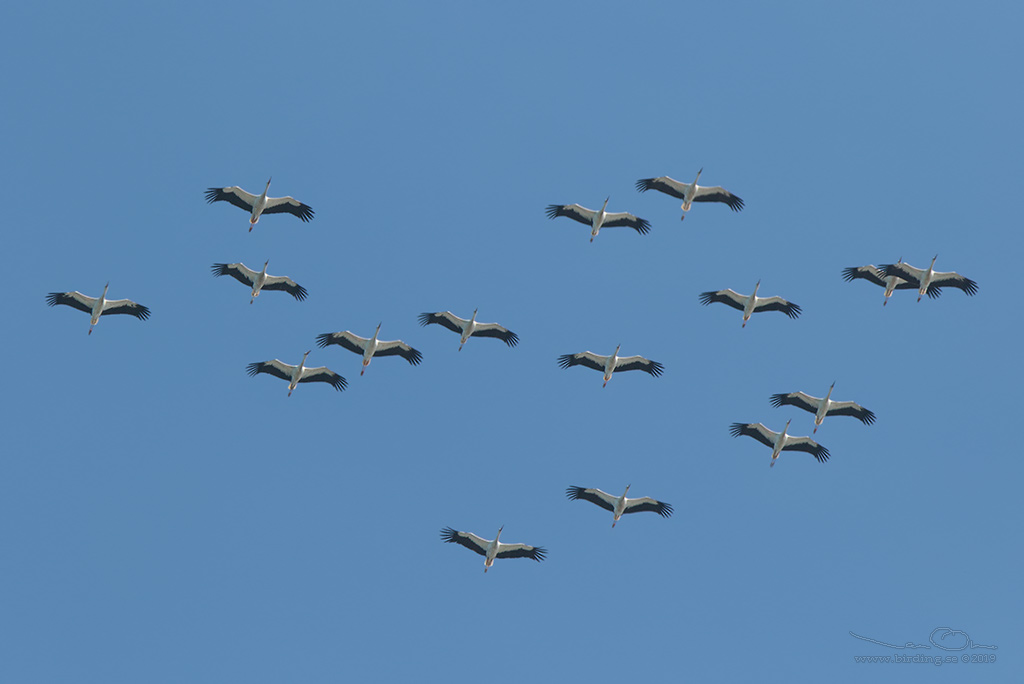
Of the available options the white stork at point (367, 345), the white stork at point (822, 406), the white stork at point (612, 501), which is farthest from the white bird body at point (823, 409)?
the white stork at point (367, 345)

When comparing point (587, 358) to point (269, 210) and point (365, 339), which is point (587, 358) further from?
point (269, 210)

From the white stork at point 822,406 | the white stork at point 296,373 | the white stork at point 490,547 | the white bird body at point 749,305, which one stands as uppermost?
the white bird body at point 749,305

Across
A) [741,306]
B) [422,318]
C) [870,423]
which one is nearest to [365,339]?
[422,318]


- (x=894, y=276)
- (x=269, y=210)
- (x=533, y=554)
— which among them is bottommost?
(x=533, y=554)

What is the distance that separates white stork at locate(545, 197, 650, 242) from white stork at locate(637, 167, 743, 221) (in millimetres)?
2063

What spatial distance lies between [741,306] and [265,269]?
82.8 ft

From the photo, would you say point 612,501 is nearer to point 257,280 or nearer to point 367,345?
point 367,345

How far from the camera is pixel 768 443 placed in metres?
78.8

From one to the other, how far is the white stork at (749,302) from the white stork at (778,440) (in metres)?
5.44

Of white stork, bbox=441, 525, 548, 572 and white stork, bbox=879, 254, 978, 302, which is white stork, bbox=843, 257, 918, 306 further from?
white stork, bbox=441, 525, 548, 572

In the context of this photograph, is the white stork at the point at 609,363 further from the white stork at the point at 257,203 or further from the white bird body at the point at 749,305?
the white stork at the point at 257,203

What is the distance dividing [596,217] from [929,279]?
58.2 ft

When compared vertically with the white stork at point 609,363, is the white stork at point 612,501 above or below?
below

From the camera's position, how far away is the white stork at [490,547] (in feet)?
247
